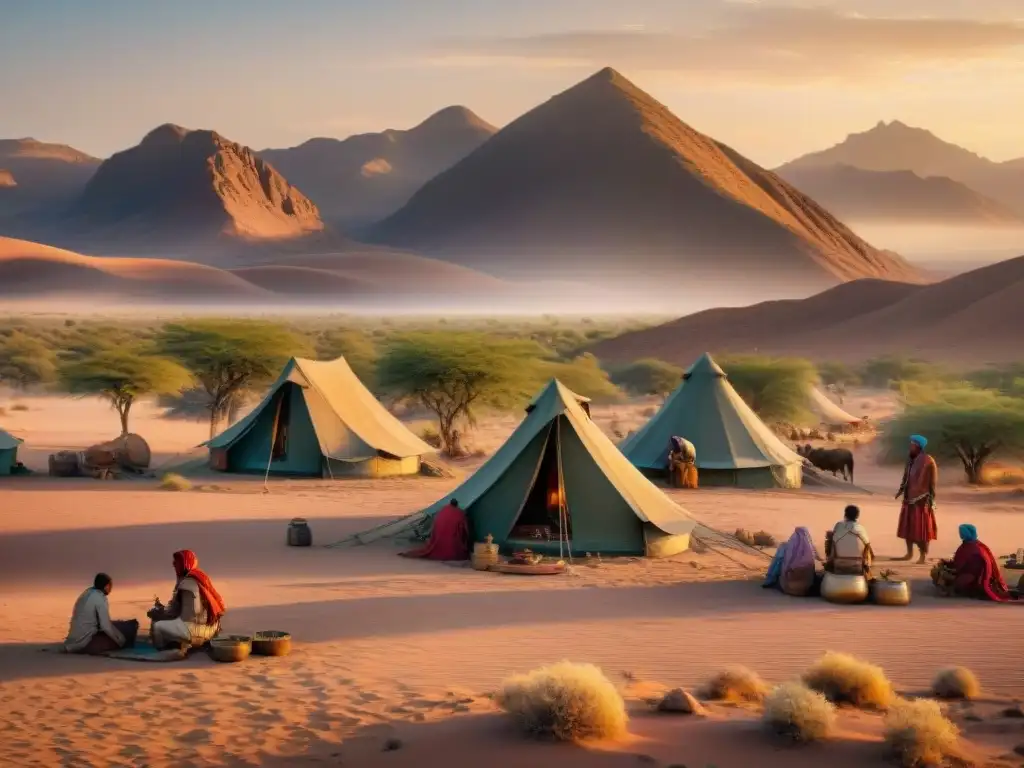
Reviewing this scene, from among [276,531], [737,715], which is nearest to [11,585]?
[276,531]

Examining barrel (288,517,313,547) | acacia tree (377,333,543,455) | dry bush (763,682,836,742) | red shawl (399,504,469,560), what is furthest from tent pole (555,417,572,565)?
acacia tree (377,333,543,455)

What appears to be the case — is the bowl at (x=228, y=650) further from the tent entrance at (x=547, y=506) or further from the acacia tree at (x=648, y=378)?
the acacia tree at (x=648, y=378)

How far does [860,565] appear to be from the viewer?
1460cm

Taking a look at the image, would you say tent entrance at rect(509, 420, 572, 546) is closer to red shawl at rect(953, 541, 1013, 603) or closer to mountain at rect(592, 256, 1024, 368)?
red shawl at rect(953, 541, 1013, 603)

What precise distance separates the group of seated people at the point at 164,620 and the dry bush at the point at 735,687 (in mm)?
3887

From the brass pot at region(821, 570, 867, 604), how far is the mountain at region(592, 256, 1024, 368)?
55.2 meters

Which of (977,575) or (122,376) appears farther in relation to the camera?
(122,376)

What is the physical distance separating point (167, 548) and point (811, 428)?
21.2 meters

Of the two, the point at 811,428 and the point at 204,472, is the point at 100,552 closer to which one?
the point at 204,472

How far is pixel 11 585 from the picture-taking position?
51.4ft

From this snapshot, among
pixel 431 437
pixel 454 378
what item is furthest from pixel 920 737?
pixel 431 437

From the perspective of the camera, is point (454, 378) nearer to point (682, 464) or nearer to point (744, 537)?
point (682, 464)

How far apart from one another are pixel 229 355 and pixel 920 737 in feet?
81.6

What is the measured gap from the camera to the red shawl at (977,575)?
48.0ft
